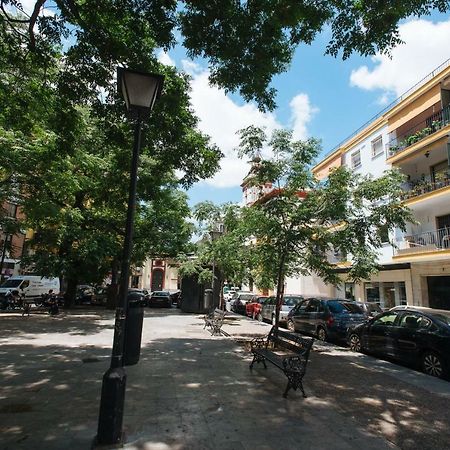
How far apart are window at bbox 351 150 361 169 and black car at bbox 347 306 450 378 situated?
61.0 feet

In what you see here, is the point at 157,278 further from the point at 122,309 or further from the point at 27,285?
the point at 122,309

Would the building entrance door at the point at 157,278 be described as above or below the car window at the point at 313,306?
above

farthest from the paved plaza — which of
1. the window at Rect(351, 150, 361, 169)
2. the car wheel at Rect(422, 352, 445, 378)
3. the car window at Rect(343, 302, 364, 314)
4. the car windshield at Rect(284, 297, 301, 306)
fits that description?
the window at Rect(351, 150, 361, 169)

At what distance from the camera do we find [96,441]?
4.19 m

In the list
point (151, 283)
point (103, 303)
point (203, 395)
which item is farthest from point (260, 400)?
point (151, 283)

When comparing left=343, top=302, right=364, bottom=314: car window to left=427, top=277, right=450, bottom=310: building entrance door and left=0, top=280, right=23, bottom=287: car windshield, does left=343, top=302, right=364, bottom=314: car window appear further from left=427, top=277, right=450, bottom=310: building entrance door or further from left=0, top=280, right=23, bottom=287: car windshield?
left=0, top=280, right=23, bottom=287: car windshield

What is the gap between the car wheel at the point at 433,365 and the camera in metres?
8.40

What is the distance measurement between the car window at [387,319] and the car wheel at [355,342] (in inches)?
42.1

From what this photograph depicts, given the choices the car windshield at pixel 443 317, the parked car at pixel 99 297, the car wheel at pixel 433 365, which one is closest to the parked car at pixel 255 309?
the parked car at pixel 99 297

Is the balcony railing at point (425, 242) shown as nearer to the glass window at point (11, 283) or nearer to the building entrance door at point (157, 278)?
the glass window at point (11, 283)

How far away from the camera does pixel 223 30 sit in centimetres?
673

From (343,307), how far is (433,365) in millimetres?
5178

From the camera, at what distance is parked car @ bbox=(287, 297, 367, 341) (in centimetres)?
1308

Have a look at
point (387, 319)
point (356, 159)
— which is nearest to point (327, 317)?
point (387, 319)
